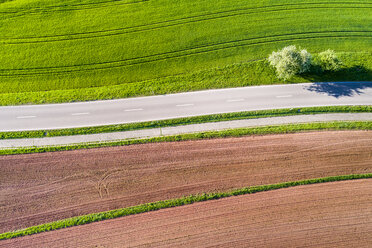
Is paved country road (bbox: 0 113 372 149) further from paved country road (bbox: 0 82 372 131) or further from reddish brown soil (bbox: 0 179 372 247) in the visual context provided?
reddish brown soil (bbox: 0 179 372 247)

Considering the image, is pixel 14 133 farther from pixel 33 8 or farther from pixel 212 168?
pixel 212 168

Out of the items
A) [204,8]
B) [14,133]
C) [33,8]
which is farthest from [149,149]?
[33,8]

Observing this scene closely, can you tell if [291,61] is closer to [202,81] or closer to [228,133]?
[202,81]

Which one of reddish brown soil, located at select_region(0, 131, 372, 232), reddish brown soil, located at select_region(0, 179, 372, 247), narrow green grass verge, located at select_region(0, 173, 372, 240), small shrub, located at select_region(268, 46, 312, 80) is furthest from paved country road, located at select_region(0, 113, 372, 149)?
reddish brown soil, located at select_region(0, 179, 372, 247)

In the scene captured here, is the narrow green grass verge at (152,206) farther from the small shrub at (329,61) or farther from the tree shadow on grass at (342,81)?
the small shrub at (329,61)

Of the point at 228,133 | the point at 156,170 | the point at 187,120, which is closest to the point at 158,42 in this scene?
the point at 187,120

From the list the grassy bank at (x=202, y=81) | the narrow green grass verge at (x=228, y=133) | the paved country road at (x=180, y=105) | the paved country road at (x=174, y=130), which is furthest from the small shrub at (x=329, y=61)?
the narrow green grass verge at (x=228, y=133)
